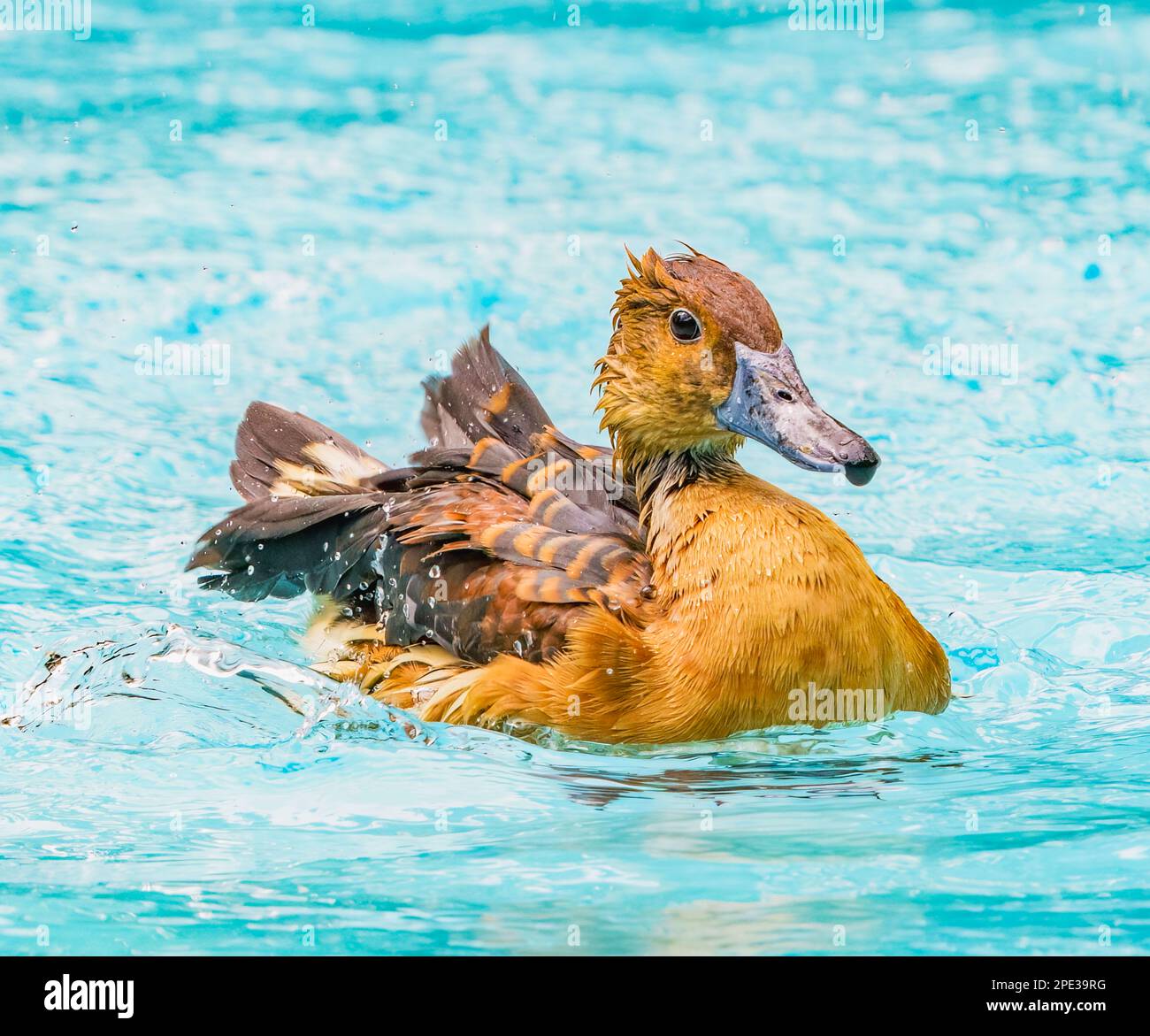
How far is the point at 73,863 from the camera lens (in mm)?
4777

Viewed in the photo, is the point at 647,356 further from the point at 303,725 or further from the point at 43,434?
the point at 43,434

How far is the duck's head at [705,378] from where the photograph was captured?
5.39m

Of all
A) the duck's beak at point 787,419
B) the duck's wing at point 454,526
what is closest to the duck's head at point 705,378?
the duck's beak at point 787,419

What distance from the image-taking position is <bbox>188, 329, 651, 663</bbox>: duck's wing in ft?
18.5

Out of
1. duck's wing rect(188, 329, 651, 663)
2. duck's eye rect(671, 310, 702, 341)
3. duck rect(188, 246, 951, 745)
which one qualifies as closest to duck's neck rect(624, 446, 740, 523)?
duck rect(188, 246, 951, 745)

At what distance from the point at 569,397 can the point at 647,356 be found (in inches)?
174

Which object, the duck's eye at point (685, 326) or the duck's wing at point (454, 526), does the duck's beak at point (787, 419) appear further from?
the duck's wing at point (454, 526)

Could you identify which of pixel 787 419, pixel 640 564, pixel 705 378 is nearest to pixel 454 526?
pixel 640 564

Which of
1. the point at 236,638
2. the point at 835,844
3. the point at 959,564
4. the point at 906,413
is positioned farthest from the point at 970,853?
the point at 906,413

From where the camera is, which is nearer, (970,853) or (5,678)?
(970,853)

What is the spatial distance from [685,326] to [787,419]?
494 millimetres

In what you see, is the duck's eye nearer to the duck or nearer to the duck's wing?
the duck

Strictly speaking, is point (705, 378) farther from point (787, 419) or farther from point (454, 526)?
point (454, 526)

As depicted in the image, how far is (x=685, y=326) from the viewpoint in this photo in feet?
18.4
